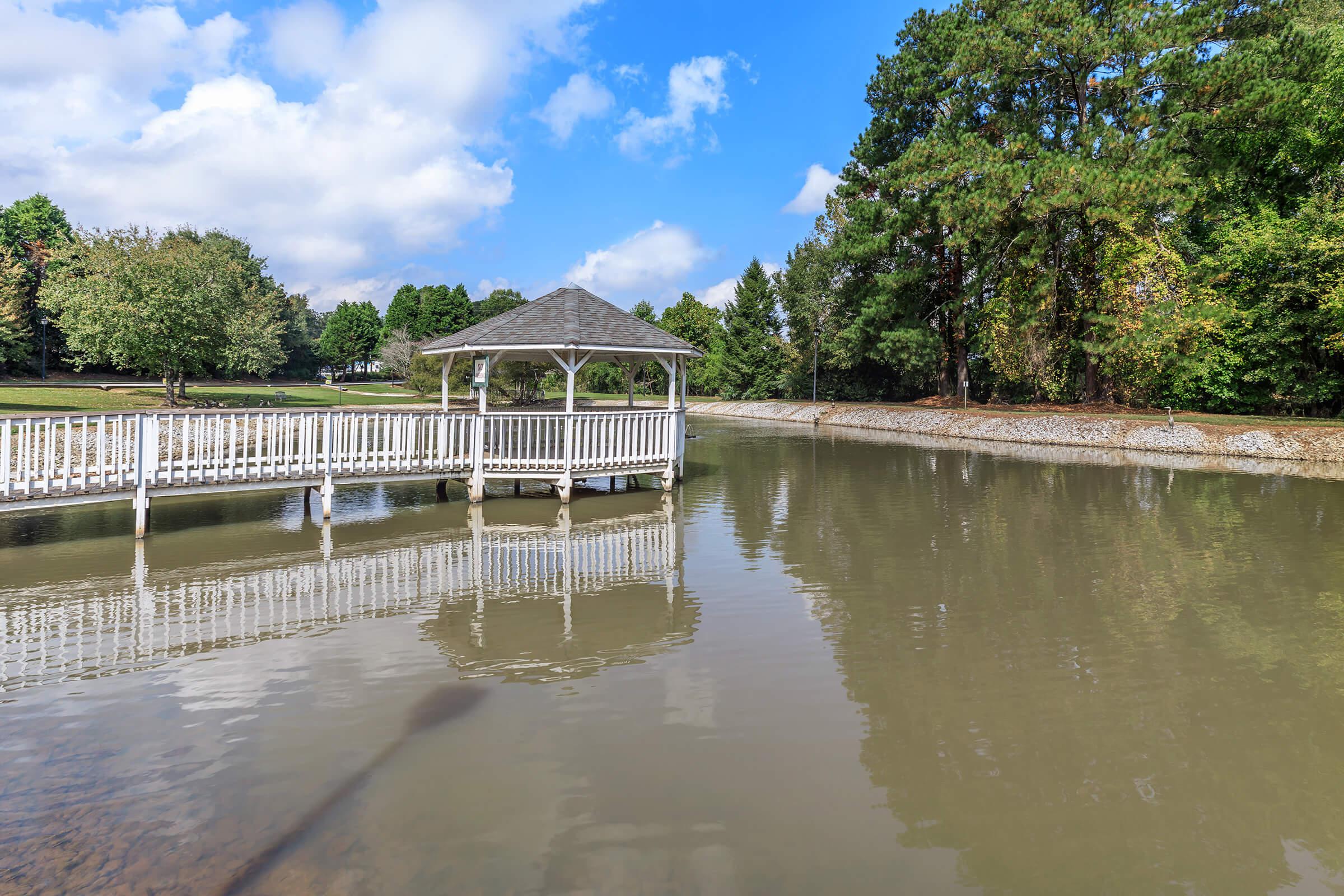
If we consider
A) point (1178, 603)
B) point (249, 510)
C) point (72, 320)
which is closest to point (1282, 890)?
point (1178, 603)

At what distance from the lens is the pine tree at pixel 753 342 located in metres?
54.8

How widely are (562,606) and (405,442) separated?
647 cm

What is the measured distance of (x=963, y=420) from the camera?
3166cm

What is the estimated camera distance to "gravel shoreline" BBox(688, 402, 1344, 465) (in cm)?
2130

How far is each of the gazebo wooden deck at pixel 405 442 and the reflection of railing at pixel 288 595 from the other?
143cm

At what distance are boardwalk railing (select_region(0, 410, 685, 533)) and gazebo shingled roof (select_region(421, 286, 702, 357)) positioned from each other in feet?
4.20

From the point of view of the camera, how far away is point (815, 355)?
48.2 m

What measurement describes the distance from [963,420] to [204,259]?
33844mm

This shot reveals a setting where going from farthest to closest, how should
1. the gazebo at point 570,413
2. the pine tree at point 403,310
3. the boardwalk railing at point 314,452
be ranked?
the pine tree at point 403,310, the gazebo at point 570,413, the boardwalk railing at point 314,452

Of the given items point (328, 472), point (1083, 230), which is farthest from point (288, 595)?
point (1083, 230)

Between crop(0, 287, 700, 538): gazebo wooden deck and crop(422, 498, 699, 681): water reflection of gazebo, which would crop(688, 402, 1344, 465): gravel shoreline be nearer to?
crop(0, 287, 700, 538): gazebo wooden deck

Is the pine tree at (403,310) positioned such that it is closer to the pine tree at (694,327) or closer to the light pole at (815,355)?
the pine tree at (694,327)

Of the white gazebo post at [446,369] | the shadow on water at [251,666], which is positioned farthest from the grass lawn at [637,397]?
the shadow on water at [251,666]

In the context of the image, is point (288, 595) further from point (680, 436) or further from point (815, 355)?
point (815, 355)
